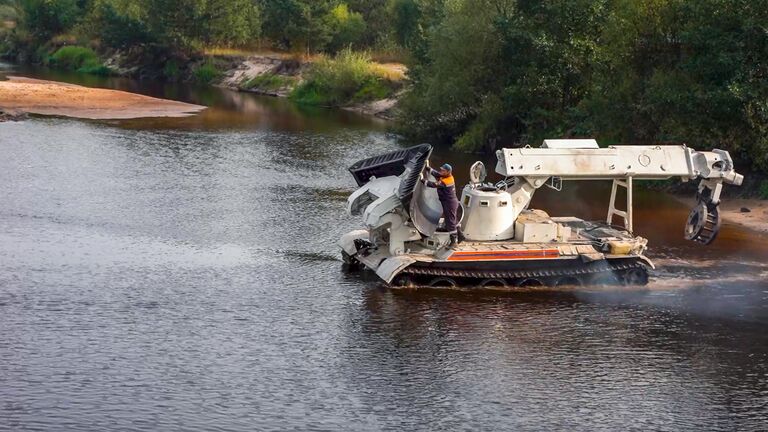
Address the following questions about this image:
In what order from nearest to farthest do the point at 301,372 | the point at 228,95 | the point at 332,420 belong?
1. the point at 332,420
2. the point at 301,372
3. the point at 228,95

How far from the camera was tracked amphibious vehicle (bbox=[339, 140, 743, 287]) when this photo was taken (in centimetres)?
2480

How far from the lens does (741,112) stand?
3572 centimetres

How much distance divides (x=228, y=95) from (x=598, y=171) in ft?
185

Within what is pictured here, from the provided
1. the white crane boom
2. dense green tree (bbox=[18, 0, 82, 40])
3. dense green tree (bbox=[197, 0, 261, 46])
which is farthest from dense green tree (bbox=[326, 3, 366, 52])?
the white crane boom

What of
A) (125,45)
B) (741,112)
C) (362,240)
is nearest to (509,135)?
(741,112)

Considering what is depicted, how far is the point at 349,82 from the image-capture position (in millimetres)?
73000

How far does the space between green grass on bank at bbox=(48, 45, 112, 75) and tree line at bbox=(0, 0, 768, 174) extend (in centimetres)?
3550

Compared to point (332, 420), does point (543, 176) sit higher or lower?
higher

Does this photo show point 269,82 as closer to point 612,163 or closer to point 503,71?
point 503,71

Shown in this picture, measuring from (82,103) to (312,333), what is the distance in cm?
4541

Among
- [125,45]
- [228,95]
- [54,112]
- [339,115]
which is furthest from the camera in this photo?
[125,45]

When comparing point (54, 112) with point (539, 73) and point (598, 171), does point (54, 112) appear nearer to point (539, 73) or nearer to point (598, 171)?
point (539, 73)

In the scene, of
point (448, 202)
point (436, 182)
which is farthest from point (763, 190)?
point (448, 202)

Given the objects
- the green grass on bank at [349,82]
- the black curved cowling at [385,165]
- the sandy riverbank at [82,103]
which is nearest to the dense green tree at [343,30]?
the green grass on bank at [349,82]
